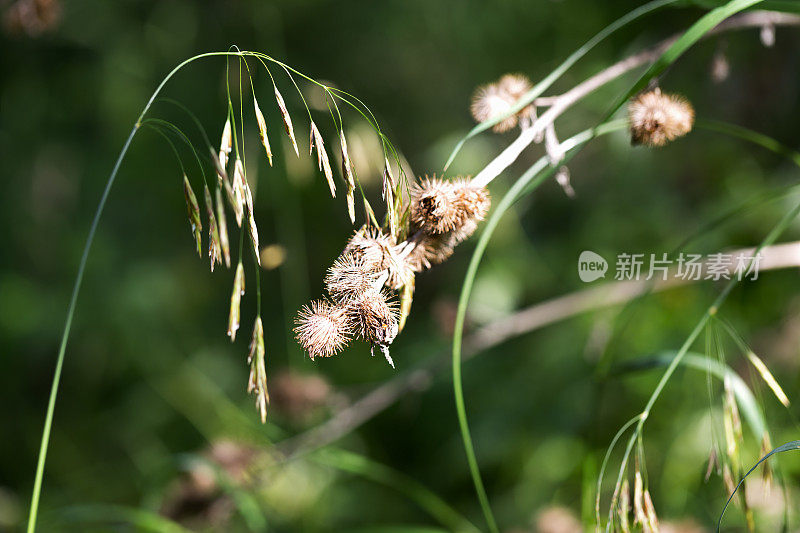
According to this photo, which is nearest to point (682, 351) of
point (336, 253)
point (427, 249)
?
point (427, 249)

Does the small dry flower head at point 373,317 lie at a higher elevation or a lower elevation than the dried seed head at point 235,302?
lower

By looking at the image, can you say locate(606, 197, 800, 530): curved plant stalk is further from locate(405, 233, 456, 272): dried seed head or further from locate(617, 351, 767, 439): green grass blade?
locate(405, 233, 456, 272): dried seed head

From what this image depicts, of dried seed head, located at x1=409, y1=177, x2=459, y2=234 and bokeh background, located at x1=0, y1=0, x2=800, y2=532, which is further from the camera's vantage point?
bokeh background, located at x1=0, y1=0, x2=800, y2=532

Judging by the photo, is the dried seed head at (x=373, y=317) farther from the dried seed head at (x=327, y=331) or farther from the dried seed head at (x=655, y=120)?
the dried seed head at (x=655, y=120)

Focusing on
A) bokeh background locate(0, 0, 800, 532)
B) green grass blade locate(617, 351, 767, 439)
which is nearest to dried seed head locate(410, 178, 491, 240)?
green grass blade locate(617, 351, 767, 439)

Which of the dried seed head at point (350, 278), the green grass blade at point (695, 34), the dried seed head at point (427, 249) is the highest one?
the green grass blade at point (695, 34)

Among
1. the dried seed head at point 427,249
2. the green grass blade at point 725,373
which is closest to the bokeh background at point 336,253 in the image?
the green grass blade at point 725,373

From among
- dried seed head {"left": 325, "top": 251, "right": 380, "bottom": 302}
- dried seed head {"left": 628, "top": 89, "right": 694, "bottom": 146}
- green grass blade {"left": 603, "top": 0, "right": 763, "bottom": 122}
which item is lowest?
dried seed head {"left": 325, "top": 251, "right": 380, "bottom": 302}

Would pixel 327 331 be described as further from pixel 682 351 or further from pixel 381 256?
pixel 682 351
